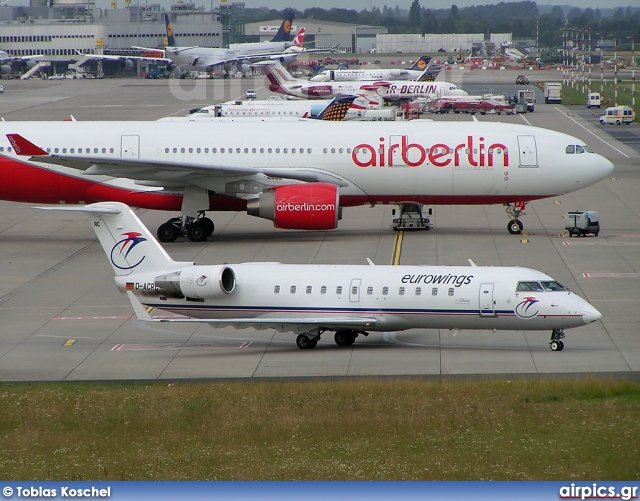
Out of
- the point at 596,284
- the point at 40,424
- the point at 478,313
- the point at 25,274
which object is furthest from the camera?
the point at 25,274

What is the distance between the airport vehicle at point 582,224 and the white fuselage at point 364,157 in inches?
50.0

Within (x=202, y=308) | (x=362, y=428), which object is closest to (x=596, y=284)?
(x=202, y=308)

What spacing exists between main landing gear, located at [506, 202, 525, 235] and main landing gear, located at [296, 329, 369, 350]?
17.8 metres

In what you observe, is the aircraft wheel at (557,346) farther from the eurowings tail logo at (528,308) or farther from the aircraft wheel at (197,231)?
the aircraft wheel at (197,231)

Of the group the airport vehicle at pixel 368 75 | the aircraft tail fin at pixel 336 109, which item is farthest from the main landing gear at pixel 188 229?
the airport vehicle at pixel 368 75

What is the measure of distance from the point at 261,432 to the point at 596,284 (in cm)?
1853

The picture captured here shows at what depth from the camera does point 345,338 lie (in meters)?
30.0

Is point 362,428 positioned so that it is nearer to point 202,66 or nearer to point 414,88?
point 414,88

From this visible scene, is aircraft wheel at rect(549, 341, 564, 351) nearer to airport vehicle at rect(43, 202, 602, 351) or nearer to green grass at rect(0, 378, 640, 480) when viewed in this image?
airport vehicle at rect(43, 202, 602, 351)

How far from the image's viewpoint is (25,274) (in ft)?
131

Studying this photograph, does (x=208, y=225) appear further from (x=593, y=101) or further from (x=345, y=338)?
(x=593, y=101)

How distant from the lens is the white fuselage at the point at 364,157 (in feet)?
147

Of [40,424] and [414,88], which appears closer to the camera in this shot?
[40,424]

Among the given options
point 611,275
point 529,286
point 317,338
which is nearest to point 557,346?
point 529,286
